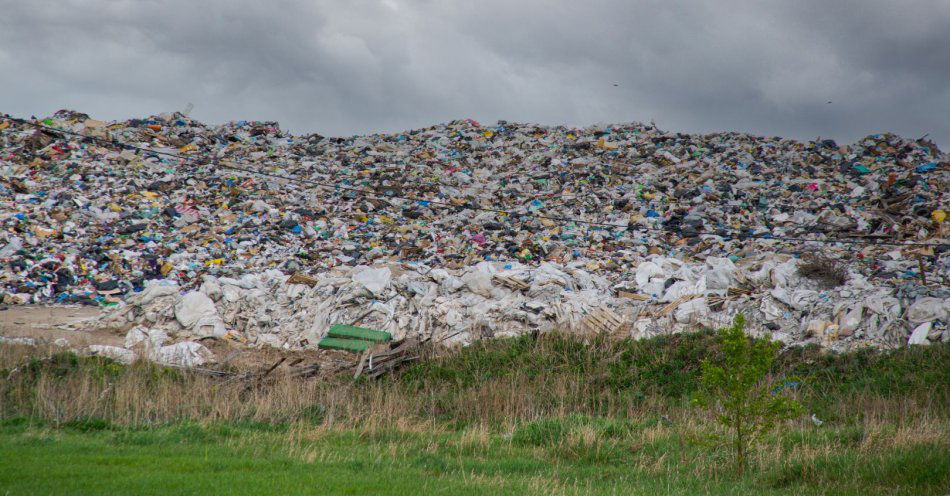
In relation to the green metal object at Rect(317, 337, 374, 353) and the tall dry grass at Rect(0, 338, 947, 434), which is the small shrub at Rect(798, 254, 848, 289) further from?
the green metal object at Rect(317, 337, 374, 353)

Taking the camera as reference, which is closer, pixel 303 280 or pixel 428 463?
pixel 428 463

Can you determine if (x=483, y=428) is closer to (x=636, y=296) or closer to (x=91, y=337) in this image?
(x=636, y=296)

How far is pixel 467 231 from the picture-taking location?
58.4 ft

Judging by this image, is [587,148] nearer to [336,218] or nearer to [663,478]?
[336,218]

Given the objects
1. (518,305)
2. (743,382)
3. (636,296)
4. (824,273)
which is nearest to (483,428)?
(743,382)

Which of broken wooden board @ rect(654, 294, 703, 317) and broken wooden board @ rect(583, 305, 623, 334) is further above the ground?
broken wooden board @ rect(654, 294, 703, 317)

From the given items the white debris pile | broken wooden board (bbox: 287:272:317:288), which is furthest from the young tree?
broken wooden board (bbox: 287:272:317:288)

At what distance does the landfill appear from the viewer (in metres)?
12.2

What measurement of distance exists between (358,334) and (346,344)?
0.30 m

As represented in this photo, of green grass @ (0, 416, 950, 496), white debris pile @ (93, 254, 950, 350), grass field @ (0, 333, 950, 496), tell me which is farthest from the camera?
white debris pile @ (93, 254, 950, 350)

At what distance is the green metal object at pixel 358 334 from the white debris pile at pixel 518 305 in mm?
262

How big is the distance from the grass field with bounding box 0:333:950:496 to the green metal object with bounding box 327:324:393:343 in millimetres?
1175

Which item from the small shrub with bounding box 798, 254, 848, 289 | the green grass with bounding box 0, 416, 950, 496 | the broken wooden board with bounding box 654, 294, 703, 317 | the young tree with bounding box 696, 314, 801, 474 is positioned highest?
the small shrub with bounding box 798, 254, 848, 289

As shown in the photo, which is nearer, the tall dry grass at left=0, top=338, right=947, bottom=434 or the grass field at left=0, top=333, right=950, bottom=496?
the grass field at left=0, top=333, right=950, bottom=496
